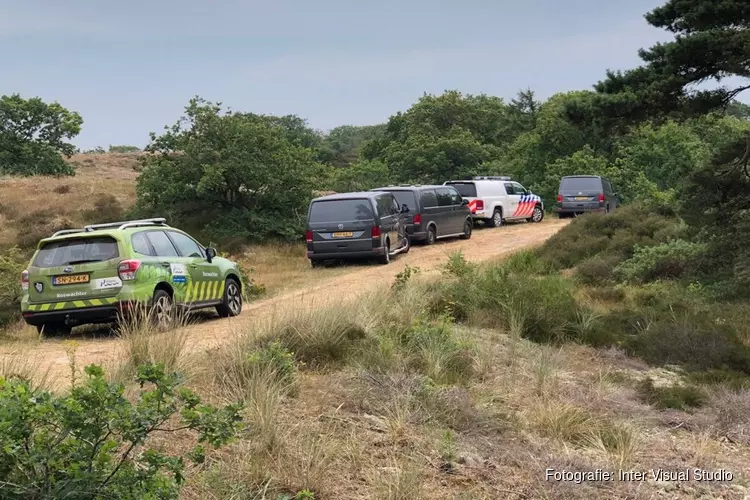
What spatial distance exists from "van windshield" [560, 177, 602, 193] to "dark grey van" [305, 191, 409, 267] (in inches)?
514

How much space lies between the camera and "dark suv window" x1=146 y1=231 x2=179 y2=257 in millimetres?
10531

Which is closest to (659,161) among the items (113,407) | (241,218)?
(241,218)

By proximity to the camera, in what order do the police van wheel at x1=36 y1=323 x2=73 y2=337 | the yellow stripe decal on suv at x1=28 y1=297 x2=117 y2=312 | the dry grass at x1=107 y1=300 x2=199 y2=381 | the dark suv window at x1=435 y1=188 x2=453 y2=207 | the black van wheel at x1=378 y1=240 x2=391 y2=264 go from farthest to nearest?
the dark suv window at x1=435 y1=188 x2=453 y2=207 < the black van wheel at x1=378 y1=240 x2=391 y2=264 < the police van wheel at x1=36 y1=323 x2=73 y2=337 < the yellow stripe decal on suv at x1=28 y1=297 x2=117 y2=312 < the dry grass at x1=107 y1=300 x2=199 y2=381

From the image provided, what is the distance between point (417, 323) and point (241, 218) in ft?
53.1

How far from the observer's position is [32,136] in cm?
4431

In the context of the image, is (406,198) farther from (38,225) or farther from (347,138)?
(347,138)

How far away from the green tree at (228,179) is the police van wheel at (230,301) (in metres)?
10.2

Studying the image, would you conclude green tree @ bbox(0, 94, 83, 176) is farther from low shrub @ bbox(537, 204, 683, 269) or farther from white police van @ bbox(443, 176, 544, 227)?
low shrub @ bbox(537, 204, 683, 269)

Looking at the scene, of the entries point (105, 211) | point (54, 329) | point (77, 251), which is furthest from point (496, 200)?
point (77, 251)

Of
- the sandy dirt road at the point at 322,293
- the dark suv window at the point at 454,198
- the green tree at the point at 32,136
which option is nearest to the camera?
the sandy dirt road at the point at 322,293

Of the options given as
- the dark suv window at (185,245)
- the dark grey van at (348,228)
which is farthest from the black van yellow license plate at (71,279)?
the dark grey van at (348,228)

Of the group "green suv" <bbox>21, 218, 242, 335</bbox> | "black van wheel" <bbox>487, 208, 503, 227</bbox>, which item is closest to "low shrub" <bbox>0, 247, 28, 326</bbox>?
"green suv" <bbox>21, 218, 242, 335</bbox>

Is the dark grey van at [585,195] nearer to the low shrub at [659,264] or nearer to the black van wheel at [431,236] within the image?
the black van wheel at [431,236]

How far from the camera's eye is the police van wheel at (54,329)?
1030 cm
